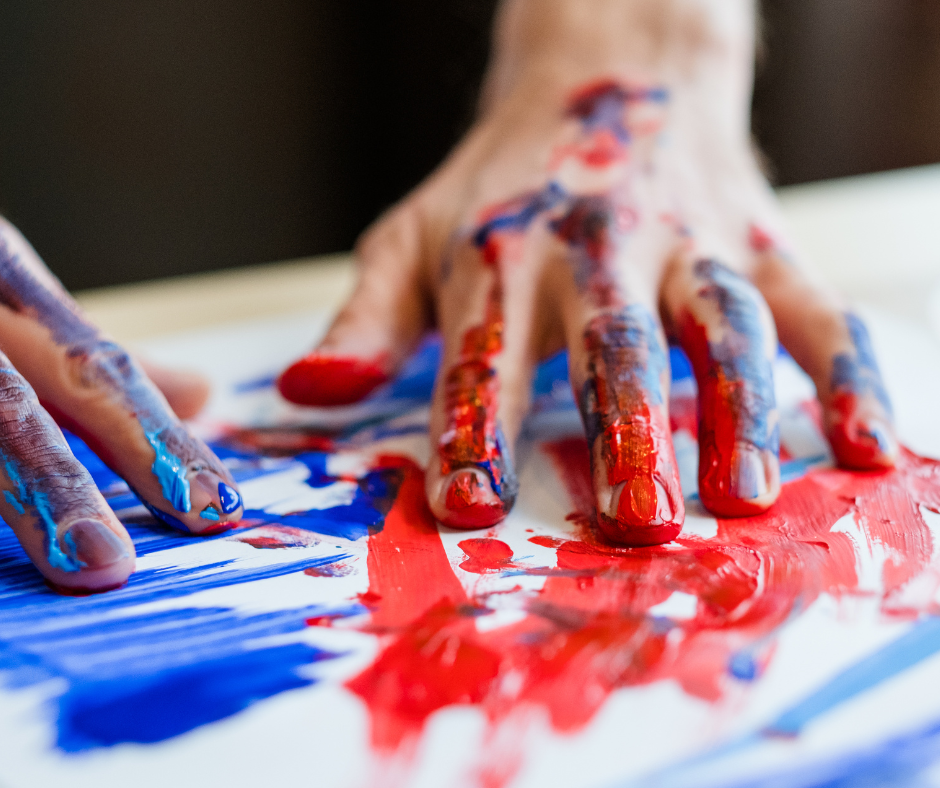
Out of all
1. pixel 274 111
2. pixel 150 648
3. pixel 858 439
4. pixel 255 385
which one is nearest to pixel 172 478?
pixel 150 648


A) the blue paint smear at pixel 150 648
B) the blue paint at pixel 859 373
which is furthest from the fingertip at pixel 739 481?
the blue paint smear at pixel 150 648

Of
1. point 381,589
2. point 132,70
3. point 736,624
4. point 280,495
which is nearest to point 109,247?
point 132,70

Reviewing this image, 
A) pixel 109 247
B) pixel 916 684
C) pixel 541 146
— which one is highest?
pixel 541 146

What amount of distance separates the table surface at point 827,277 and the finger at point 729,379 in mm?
417

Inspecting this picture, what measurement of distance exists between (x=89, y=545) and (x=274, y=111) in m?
1.32

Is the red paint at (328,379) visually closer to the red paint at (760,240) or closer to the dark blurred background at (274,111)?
the red paint at (760,240)

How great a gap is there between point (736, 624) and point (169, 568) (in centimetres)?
33

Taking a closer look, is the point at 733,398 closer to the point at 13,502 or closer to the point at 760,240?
the point at 760,240

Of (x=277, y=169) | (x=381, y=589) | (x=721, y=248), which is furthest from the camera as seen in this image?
(x=277, y=169)

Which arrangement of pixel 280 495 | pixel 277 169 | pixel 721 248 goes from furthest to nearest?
1. pixel 277 169
2. pixel 721 248
3. pixel 280 495

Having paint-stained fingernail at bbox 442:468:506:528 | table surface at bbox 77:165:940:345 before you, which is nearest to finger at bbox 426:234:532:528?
paint-stained fingernail at bbox 442:468:506:528

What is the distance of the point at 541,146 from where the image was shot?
85 centimetres

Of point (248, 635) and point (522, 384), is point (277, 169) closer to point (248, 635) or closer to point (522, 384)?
point (522, 384)

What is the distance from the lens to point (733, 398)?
59cm
